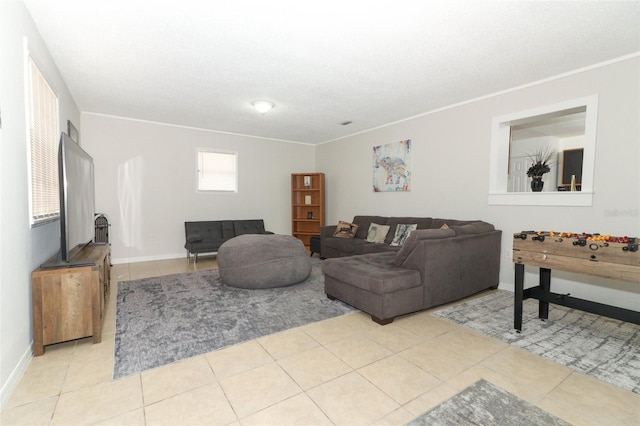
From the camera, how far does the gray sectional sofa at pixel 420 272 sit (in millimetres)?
2736

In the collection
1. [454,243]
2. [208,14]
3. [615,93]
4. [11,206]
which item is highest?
[208,14]

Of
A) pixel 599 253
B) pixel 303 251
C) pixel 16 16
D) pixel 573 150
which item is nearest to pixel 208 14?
pixel 16 16

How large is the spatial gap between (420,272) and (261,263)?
6.26 ft

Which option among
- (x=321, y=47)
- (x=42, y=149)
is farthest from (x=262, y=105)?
(x=42, y=149)

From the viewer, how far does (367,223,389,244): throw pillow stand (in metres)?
5.04

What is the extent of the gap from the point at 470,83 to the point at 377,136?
2.27 m

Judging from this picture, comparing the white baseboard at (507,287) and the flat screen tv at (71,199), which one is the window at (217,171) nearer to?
the flat screen tv at (71,199)

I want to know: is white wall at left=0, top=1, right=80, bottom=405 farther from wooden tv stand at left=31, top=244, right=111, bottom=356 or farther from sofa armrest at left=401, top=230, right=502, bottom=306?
sofa armrest at left=401, top=230, right=502, bottom=306

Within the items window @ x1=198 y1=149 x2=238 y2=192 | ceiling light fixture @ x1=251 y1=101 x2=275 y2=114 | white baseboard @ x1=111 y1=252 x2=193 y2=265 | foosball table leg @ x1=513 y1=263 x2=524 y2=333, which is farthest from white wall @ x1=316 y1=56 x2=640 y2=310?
white baseboard @ x1=111 y1=252 x2=193 y2=265

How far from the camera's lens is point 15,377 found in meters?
1.81

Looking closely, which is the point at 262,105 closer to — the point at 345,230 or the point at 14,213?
the point at 345,230

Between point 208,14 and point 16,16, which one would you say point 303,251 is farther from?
point 16,16

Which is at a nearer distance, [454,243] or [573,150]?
[454,243]

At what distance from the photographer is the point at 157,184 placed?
551 centimetres
